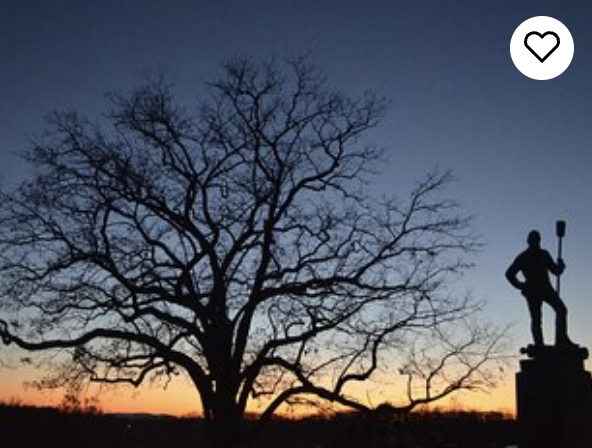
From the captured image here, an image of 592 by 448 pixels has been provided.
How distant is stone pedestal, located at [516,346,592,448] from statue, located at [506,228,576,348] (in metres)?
0.57

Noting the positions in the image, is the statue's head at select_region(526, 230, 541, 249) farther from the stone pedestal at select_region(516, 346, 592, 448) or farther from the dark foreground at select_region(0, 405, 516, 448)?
→ the dark foreground at select_region(0, 405, 516, 448)

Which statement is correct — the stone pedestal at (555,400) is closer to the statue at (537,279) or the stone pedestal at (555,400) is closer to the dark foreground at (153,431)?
the statue at (537,279)

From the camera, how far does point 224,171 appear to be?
79.8ft

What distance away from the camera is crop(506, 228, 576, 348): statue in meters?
15.7

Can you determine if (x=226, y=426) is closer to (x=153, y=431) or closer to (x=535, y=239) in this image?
(x=535, y=239)

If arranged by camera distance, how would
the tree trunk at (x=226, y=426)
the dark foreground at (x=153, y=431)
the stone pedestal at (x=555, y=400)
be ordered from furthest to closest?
the dark foreground at (x=153, y=431)
the tree trunk at (x=226, y=426)
the stone pedestal at (x=555, y=400)

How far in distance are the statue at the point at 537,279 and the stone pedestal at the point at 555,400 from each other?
57 cm

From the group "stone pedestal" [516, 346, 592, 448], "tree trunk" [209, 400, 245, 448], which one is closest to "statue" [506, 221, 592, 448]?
"stone pedestal" [516, 346, 592, 448]

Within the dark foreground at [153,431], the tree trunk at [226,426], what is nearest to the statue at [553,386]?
the tree trunk at [226,426]

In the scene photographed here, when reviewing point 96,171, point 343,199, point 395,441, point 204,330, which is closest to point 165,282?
point 204,330

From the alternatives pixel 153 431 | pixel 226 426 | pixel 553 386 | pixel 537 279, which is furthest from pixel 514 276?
pixel 153 431

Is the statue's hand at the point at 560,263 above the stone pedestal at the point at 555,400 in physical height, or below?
above

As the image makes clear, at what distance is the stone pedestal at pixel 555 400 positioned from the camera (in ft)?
49.0

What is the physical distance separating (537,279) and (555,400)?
216 cm
